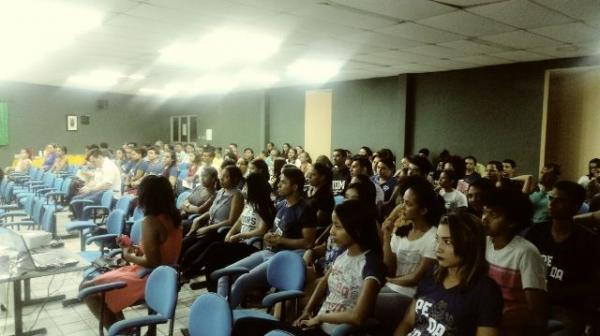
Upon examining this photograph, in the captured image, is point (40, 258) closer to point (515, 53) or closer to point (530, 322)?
point (530, 322)

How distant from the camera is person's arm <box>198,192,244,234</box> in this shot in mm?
4543

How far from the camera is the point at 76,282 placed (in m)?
4.60

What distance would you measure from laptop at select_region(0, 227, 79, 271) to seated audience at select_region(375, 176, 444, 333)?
7.41 feet

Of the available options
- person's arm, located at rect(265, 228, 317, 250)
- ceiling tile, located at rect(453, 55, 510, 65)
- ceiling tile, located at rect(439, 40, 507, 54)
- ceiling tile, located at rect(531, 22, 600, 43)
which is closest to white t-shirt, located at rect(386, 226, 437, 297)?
person's arm, located at rect(265, 228, 317, 250)

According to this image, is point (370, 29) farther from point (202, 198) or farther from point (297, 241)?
point (202, 198)

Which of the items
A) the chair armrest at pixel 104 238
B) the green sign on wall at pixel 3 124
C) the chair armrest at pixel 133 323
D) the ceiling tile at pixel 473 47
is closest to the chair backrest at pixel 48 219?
the chair armrest at pixel 104 238

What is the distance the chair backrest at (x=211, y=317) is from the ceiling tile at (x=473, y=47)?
4.72 m

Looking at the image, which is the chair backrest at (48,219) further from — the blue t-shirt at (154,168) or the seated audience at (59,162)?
the seated audience at (59,162)

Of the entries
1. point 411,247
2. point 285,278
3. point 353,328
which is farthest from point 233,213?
point 353,328

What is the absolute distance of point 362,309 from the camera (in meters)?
2.27

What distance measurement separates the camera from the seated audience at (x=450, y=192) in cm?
443

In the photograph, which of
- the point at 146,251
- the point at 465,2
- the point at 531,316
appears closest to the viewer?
the point at 531,316

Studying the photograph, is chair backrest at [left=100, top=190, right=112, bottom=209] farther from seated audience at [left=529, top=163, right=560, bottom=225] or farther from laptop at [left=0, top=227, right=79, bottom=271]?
seated audience at [left=529, top=163, right=560, bottom=225]

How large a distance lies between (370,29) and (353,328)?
3.60 metres
